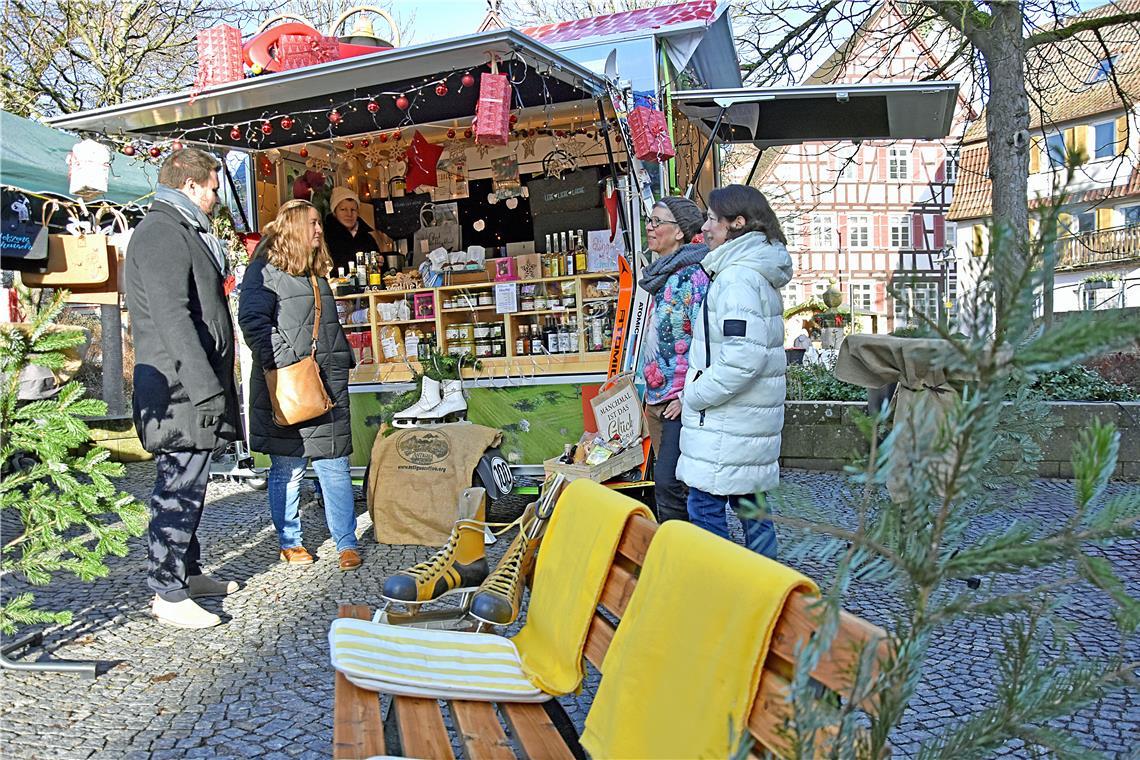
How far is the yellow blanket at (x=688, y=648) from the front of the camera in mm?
1462

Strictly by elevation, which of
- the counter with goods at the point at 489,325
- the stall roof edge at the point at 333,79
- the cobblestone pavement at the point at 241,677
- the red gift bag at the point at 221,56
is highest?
the red gift bag at the point at 221,56

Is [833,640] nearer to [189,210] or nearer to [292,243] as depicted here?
[189,210]

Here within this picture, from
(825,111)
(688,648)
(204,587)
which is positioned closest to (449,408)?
(204,587)

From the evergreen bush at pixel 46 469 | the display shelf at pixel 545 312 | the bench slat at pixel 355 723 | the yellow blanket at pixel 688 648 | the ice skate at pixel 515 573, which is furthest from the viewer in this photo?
the display shelf at pixel 545 312

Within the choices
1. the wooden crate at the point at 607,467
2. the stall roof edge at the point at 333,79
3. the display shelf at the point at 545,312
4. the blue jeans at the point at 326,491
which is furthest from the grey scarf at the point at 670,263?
the display shelf at the point at 545,312

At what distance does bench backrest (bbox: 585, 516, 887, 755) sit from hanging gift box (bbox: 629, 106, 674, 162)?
146 inches

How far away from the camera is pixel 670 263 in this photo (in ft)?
14.3

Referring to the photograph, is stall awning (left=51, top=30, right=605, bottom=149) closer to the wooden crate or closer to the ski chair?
the wooden crate

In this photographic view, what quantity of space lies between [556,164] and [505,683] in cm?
557

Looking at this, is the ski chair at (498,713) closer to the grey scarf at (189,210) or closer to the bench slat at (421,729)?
the bench slat at (421,729)

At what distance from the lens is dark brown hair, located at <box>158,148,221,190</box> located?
390 cm

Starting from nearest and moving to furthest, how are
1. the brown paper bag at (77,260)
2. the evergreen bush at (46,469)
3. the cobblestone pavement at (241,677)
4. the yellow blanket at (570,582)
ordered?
the yellow blanket at (570,582)
the cobblestone pavement at (241,677)
the evergreen bush at (46,469)
the brown paper bag at (77,260)

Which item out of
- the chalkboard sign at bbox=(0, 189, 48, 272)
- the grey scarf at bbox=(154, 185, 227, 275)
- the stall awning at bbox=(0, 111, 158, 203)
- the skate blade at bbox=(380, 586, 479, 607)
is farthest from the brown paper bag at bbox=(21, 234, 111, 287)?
the skate blade at bbox=(380, 586, 479, 607)

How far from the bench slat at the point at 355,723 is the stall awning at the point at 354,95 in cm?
331
